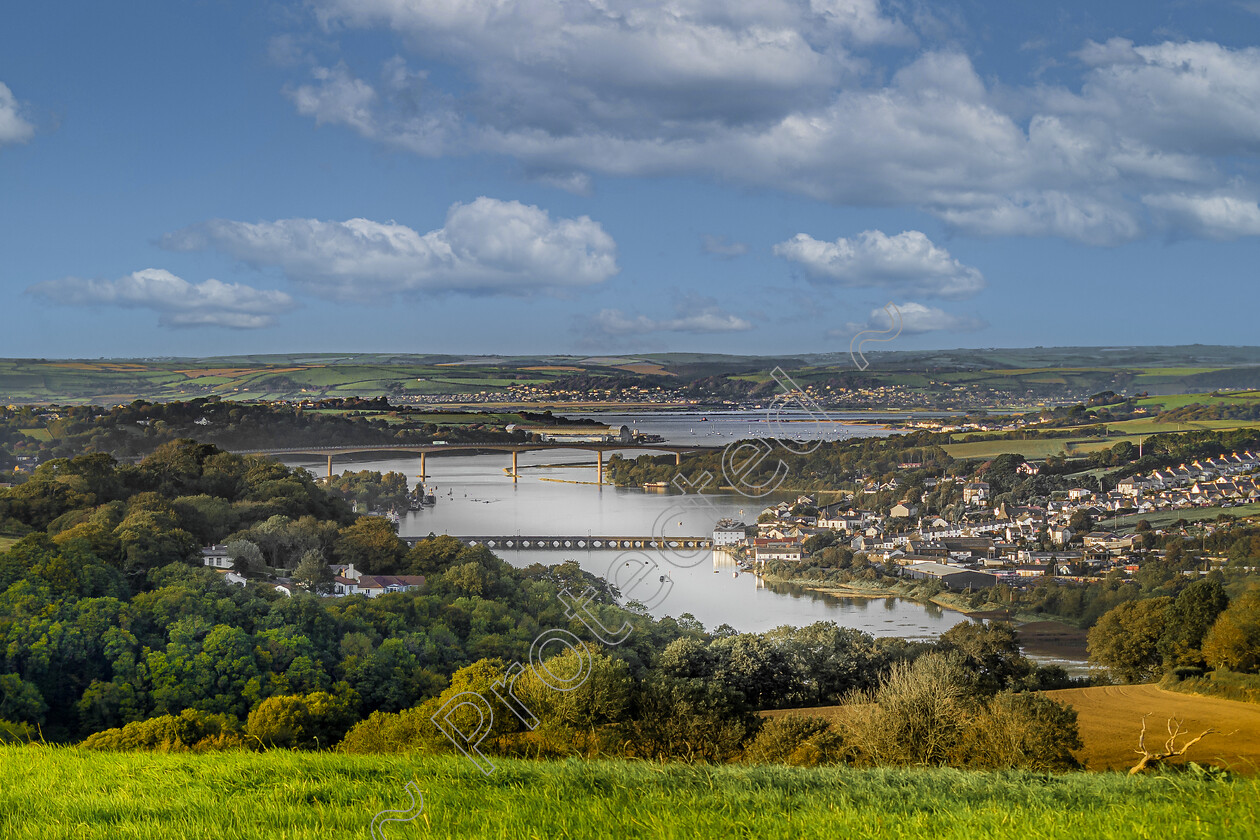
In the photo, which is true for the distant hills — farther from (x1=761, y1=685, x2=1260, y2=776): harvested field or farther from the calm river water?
(x1=761, y1=685, x2=1260, y2=776): harvested field

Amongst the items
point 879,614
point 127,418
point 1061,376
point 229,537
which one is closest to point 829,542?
point 879,614

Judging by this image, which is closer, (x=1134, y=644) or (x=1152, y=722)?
(x=1152, y=722)

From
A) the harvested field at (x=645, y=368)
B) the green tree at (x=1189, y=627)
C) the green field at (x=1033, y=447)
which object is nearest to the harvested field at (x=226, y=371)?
the harvested field at (x=645, y=368)

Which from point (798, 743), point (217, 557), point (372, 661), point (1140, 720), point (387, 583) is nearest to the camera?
point (798, 743)

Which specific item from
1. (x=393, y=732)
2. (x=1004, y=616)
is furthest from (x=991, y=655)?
(x=393, y=732)

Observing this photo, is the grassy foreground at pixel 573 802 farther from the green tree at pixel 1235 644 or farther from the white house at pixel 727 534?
the white house at pixel 727 534

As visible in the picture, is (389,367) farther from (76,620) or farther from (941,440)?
(76,620)

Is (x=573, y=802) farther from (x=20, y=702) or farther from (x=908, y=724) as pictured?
(x=20, y=702)
